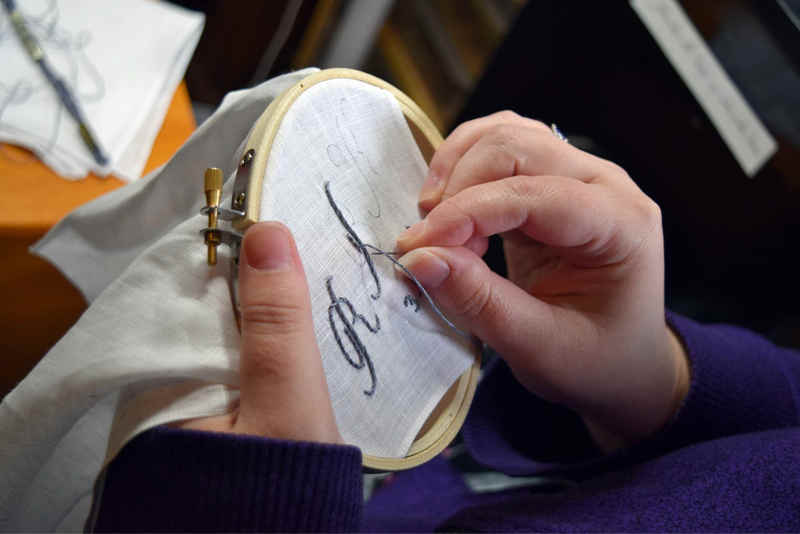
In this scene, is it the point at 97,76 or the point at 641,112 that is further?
the point at 641,112

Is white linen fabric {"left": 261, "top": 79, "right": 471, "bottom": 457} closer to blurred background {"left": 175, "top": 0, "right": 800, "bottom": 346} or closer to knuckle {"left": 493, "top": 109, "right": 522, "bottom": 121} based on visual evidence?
knuckle {"left": 493, "top": 109, "right": 522, "bottom": 121}

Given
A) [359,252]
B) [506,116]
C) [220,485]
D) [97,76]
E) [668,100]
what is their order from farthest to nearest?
[668,100] < [97,76] < [506,116] < [359,252] < [220,485]

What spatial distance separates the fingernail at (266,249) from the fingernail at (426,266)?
0.43ft

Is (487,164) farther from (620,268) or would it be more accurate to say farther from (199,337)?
(199,337)

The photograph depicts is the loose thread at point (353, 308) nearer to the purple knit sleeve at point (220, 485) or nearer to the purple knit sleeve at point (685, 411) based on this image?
the purple knit sleeve at point (220, 485)

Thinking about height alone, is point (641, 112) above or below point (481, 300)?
above

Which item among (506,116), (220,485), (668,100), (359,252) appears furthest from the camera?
(668,100)

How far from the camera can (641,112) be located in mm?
928

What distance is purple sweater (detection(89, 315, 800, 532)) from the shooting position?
0.94ft

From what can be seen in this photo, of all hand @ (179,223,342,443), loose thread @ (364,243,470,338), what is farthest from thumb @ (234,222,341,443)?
loose thread @ (364,243,470,338)

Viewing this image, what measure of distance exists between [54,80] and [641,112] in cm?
90

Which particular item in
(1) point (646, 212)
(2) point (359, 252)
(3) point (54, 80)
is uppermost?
(1) point (646, 212)

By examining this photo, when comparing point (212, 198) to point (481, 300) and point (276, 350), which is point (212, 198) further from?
point (481, 300)

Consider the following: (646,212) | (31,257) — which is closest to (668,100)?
(646,212)
